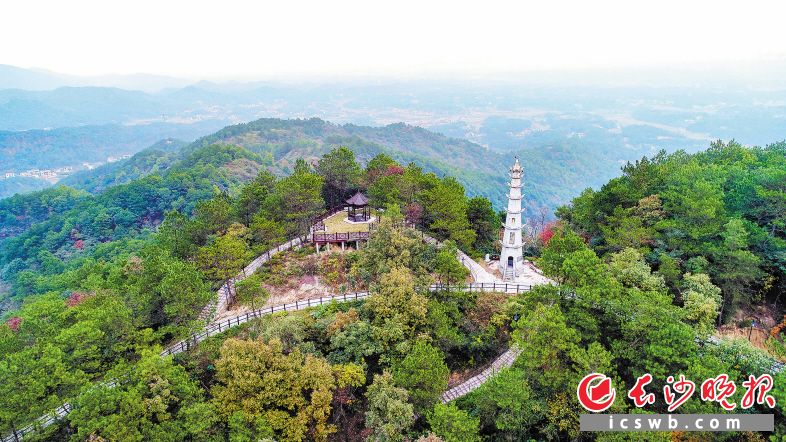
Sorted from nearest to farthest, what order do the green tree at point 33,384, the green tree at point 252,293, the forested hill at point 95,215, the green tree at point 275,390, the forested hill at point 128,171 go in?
the green tree at point 33,384 → the green tree at point 275,390 → the green tree at point 252,293 → the forested hill at point 95,215 → the forested hill at point 128,171

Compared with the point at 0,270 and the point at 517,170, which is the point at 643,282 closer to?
the point at 517,170

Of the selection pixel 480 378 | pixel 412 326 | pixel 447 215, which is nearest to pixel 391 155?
pixel 447 215

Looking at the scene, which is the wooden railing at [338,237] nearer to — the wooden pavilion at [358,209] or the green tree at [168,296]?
the wooden pavilion at [358,209]

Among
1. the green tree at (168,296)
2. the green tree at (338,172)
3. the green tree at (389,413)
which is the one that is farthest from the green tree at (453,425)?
the green tree at (338,172)

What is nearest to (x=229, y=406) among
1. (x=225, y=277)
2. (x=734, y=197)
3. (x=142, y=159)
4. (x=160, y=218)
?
(x=225, y=277)

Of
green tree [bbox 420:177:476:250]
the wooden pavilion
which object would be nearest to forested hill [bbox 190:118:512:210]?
the wooden pavilion

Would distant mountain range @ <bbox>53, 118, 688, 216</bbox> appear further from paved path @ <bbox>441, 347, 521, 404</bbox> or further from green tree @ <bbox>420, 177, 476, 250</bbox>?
paved path @ <bbox>441, 347, 521, 404</bbox>

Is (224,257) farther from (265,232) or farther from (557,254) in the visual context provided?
(557,254)
